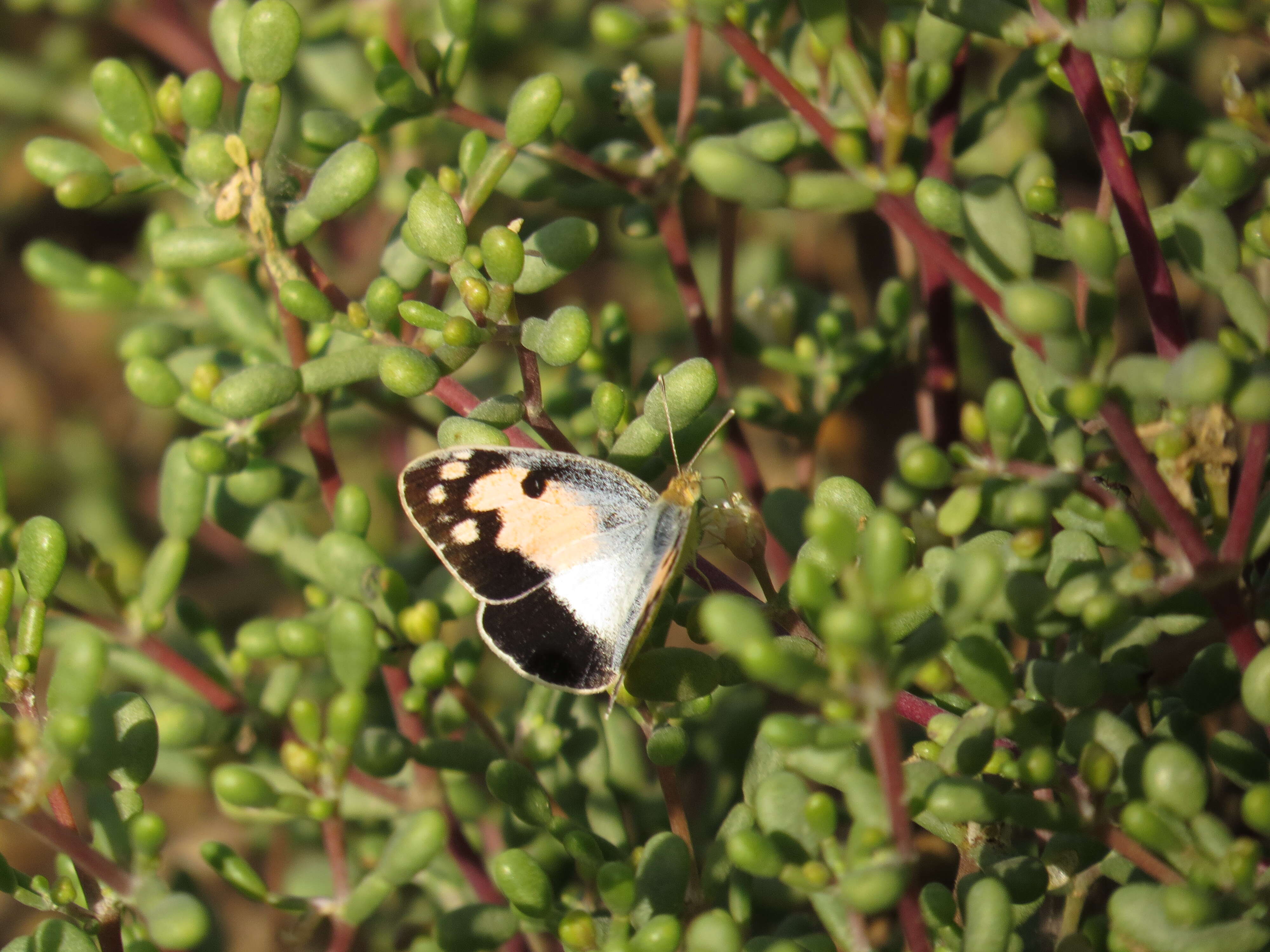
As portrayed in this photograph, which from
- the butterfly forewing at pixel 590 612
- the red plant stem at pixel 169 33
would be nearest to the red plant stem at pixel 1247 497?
the butterfly forewing at pixel 590 612

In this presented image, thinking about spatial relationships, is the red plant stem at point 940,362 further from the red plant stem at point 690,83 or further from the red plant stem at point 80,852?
the red plant stem at point 80,852

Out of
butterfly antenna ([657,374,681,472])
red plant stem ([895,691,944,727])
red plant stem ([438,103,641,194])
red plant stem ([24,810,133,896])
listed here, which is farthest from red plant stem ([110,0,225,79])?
red plant stem ([895,691,944,727])

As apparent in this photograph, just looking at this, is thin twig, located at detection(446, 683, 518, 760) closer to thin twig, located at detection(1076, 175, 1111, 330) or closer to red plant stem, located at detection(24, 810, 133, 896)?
red plant stem, located at detection(24, 810, 133, 896)

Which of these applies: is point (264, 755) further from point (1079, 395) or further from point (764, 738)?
point (1079, 395)

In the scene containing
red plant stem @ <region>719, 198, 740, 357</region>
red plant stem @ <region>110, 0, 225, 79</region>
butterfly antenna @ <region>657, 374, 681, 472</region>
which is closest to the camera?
butterfly antenna @ <region>657, 374, 681, 472</region>

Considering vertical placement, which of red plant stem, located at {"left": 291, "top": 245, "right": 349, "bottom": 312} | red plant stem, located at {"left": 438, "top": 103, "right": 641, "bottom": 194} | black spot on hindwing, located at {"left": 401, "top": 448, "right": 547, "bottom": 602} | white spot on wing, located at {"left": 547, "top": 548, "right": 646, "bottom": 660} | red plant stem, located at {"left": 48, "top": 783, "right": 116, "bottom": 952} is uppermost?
red plant stem, located at {"left": 438, "top": 103, "right": 641, "bottom": 194}
